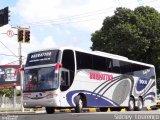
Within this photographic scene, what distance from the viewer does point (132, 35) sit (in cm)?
4609

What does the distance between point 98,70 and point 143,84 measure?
22.3ft

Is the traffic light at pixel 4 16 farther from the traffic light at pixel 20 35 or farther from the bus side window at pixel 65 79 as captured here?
the bus side window at pixel 65 79

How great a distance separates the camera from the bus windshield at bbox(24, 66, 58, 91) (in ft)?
63.0

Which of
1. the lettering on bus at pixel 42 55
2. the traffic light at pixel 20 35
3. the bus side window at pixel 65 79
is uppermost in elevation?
the traffic light at pixel 20 35

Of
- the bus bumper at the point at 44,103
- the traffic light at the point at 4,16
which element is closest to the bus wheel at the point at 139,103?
the bus bumper at the point at 44,103

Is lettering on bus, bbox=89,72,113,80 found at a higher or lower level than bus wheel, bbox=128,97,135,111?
higher

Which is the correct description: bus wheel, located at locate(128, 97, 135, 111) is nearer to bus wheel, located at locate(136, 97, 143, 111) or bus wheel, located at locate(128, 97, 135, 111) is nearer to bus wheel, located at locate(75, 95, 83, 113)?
bus wheel, located at locate(136, 97, 143, 111)

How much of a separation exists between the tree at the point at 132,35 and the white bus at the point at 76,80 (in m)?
19.1

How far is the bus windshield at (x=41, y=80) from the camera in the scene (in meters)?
19.2

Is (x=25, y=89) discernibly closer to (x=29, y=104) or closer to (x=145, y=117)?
(x=29, y=104)

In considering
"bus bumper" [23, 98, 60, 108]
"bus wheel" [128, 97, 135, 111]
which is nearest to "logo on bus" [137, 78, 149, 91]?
"bus wheel" [128, 97, 135, 111]

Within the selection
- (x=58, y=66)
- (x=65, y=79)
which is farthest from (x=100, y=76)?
(x=58, y=66)

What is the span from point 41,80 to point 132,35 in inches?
A: 1097

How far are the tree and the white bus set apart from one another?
62.8 feet
